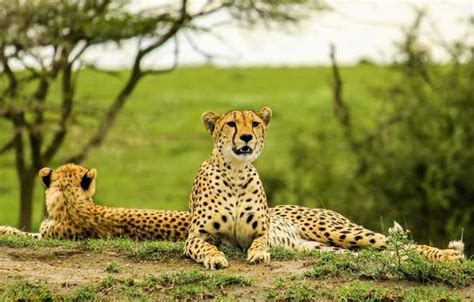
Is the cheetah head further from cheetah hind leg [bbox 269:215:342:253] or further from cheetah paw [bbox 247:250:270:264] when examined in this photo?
cheetah paw [bbox 247:250:270:264]

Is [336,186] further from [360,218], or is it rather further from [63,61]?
[63,61]

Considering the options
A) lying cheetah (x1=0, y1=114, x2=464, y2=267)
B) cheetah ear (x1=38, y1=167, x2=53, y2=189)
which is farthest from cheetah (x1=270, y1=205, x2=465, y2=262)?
cheetah ear (x1=38, y1=167, x2=53, y2=189)

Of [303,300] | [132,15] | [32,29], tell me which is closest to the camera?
[303,300]

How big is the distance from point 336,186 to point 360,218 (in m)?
1.12

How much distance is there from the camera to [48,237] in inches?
356

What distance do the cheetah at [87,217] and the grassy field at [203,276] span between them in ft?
1.82

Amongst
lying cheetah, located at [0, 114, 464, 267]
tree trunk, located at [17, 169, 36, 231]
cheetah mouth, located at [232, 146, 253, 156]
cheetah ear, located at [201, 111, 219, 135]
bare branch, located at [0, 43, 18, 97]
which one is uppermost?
bare branch, located at [0, 43, 18, 97]

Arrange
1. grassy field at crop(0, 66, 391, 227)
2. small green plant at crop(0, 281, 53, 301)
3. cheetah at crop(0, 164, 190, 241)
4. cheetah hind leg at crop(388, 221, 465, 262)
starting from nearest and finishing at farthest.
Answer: small green plant at crop(0, 281, 53, 301)
cheetah hind leg at crop(388, 221, 465, 262)
cheetah at crop(0, 164, 190, 241)
grassy field at crop(0, 66, 391, 227)

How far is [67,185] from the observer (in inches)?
360

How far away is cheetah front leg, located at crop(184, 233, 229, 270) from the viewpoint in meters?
Answer: 7.70

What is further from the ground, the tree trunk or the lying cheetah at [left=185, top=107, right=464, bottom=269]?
the lying cheetah at [left=185, top=107, right=464, bottom=269]

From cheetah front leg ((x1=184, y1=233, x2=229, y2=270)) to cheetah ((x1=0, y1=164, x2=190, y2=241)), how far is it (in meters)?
0.78

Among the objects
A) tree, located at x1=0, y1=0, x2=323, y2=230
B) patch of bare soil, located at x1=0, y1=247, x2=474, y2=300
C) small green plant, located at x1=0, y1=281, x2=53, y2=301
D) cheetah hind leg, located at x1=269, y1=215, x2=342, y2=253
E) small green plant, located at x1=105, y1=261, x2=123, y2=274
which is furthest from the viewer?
tree, located at x1=0, y1=0, x2=323, y2=230

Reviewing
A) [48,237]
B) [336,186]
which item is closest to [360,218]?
[336,186]
